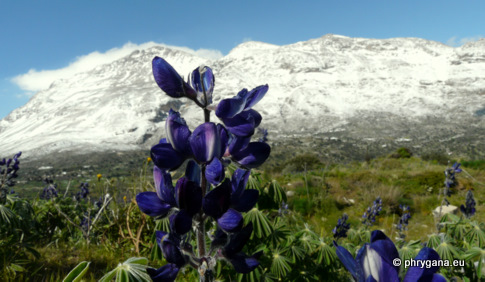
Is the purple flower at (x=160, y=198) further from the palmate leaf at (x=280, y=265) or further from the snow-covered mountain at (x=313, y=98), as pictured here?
the snow-covered mountain at (x=313, y=98)

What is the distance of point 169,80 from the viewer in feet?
3.58

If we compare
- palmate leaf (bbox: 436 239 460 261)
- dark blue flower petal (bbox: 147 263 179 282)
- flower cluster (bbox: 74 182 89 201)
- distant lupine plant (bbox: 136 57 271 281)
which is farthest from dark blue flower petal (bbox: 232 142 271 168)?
flower cluster (bbox: 74 182 89 201)

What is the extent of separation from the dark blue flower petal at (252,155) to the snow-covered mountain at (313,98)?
6787cm

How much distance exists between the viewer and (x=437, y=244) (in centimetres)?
250

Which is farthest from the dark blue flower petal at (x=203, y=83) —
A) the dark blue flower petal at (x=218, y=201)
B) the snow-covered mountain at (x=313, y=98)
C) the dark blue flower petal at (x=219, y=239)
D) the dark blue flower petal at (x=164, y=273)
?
the snow-covered mountain at (x=313, y=98)

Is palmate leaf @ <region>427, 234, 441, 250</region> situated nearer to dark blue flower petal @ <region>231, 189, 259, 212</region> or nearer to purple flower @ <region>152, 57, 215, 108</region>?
dark blue flower petal @ <region>231, 189, 259, 212</region>

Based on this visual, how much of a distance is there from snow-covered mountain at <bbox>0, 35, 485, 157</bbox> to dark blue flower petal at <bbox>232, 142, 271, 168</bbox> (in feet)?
223

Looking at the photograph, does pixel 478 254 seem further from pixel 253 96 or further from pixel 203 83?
pixel 203 83

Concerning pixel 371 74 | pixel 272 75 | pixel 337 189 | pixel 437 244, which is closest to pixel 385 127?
pixel 371 74

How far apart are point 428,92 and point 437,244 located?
102644 millimetres

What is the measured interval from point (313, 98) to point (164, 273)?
317 feet

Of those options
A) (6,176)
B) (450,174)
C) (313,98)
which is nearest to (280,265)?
(6,176)

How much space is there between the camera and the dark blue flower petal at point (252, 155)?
1.11 m

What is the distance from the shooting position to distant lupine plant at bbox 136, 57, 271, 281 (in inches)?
38.4
